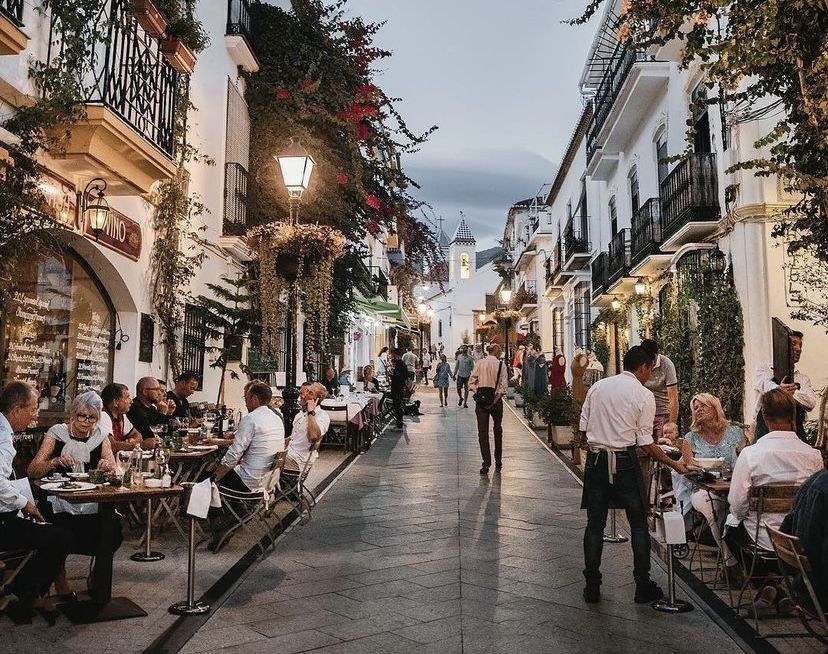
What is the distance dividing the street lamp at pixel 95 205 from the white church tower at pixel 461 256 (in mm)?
71190

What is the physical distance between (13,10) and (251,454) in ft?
13.1

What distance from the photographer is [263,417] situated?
656cm

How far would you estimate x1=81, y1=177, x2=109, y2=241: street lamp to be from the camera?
24.6 feet

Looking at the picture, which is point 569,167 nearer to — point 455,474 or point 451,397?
point 451,397

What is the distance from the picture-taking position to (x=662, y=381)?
27.9 feet

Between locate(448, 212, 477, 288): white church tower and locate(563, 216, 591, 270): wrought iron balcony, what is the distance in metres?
52.5

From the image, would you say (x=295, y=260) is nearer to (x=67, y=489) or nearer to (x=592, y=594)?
(x=67, y=489)

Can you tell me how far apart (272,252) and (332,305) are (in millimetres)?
6416

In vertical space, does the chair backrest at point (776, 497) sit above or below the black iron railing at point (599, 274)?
below

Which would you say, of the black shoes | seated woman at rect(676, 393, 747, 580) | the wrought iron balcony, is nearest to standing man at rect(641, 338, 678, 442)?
seated woman at rect(676, 393, 747, 580)

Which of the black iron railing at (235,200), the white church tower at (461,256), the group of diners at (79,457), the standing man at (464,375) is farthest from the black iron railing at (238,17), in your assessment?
the white church tower at (461,256)

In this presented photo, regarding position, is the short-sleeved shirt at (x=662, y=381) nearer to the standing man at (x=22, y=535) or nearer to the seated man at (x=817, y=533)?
the seated man at (x=817, y=533)

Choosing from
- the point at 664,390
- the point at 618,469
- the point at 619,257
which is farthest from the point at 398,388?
the point at 618,469

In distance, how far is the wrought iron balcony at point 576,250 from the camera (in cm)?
2411
